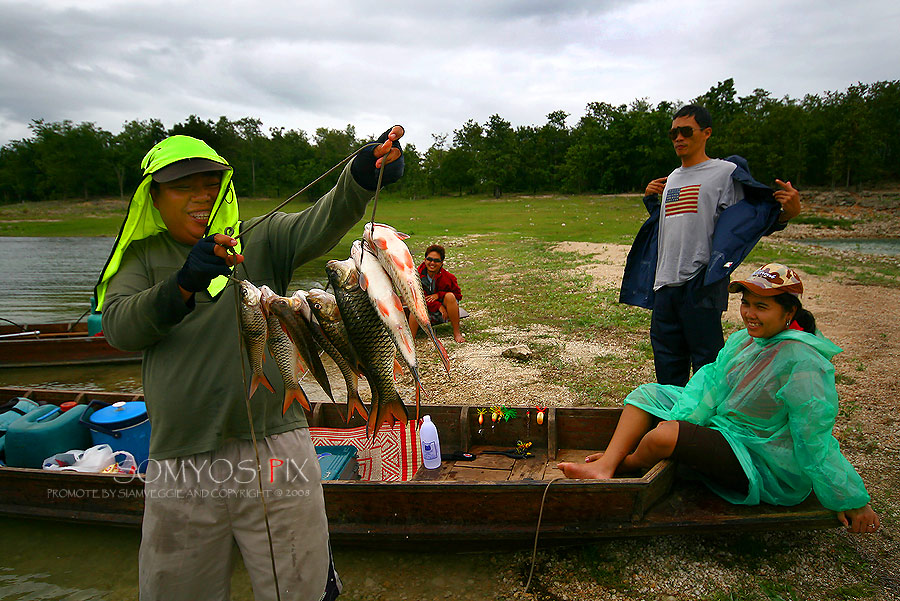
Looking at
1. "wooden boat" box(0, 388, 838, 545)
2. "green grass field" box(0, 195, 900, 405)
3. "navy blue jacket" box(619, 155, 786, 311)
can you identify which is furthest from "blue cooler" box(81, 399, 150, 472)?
"navy blue jacket" box(619, 155, 786, 311)

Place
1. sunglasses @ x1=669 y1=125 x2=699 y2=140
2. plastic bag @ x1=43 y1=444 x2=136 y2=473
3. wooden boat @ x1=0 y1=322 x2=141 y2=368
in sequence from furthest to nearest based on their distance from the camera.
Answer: wooden boat @ x1=0 y1=322 x2=141 y2=368 < plastic bag @ x1=43 y1=444 x2=136 y2=473 < sunglasses @ x1=669 y1=125 x2=699 y2=140

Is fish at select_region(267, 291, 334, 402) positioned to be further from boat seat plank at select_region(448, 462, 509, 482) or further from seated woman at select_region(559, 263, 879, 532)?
seated woman at select_region(559, 263, 879, 532)

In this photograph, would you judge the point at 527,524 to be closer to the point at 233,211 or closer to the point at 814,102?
the point at 233,211

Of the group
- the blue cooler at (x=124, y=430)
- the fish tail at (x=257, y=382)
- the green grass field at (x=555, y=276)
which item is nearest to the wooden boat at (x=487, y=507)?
the blue cooler at (x=124, y=430)

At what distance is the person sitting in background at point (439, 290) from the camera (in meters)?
9.76

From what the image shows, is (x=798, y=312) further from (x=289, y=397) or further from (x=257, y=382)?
(x=257, y=382)

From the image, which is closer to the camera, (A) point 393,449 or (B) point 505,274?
(A) point 393,449

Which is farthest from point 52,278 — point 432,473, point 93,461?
point 432,473

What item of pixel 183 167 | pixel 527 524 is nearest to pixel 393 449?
pixel 527 524

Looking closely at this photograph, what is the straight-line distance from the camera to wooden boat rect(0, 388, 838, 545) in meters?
3.91

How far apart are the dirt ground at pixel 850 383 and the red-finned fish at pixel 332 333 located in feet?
8.46

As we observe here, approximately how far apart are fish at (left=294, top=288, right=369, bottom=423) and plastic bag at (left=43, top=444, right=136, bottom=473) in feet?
11.6

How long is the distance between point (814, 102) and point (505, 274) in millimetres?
70542

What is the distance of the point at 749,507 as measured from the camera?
395 centimetres
